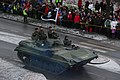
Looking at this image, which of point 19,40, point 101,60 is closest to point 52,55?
point 101,60

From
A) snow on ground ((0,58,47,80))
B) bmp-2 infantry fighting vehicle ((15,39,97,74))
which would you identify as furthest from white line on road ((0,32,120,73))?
snow on ground ((0,58,47,80))

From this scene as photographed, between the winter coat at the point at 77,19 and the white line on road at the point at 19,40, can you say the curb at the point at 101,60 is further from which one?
the winter coat at the point at 77,19

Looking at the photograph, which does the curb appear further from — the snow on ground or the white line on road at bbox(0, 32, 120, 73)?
the snow on ground

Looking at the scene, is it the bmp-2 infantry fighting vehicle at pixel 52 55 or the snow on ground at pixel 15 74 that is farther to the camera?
the bmp-2 infantry fighting vehicle at pixel 52 55

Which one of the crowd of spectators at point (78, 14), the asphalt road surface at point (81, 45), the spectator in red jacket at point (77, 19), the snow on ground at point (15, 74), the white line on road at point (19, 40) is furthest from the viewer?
the spectator in red jacket at point (77, 19)

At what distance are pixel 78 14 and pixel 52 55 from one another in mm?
11473

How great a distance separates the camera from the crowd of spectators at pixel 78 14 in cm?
2722

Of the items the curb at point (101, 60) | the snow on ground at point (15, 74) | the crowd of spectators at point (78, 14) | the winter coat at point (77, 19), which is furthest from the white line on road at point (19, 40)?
the winter coat at point (77, 19)

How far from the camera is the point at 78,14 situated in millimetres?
27984

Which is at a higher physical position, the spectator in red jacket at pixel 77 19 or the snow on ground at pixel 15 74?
the spectator in red jacket at pixel 77 19

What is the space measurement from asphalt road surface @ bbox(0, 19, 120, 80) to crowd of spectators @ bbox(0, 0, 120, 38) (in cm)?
227

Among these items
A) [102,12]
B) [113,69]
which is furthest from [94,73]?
[102,12]

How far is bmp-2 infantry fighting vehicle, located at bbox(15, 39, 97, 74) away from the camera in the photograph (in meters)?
16.6

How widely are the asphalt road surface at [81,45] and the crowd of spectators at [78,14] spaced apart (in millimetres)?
2274
